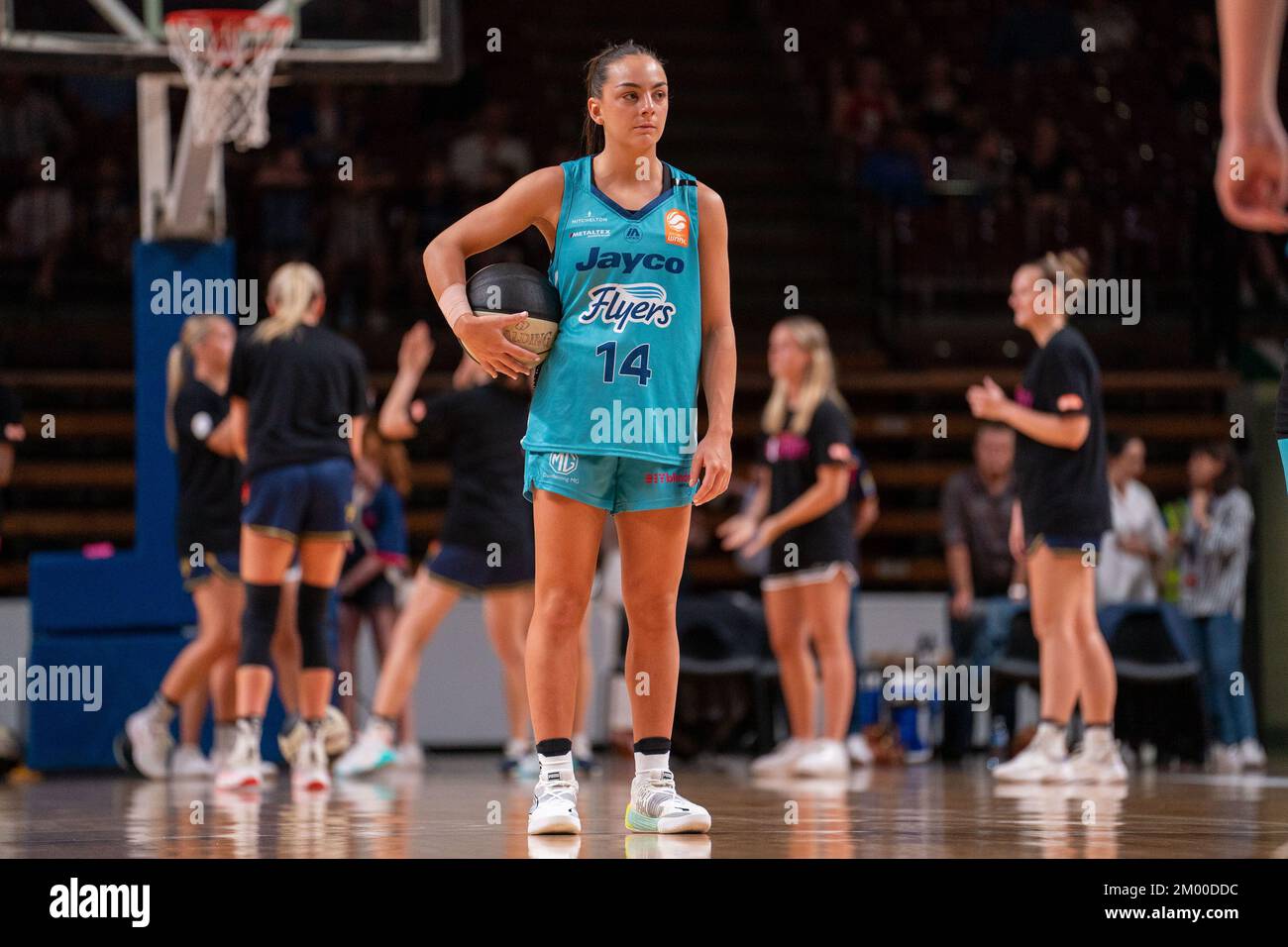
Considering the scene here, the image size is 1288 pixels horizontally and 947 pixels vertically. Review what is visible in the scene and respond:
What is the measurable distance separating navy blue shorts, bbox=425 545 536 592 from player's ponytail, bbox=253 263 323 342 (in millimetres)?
1460

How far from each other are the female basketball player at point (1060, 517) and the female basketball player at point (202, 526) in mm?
3263

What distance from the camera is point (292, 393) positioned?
7012 mm

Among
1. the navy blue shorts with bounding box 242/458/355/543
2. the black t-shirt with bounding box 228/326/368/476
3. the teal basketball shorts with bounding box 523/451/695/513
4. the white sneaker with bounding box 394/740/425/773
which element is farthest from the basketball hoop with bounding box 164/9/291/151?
the teal basketball shorts with bounding box 523/451/695/513

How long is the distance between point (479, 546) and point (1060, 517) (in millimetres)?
2562

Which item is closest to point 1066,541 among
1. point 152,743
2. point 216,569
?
point 216,569

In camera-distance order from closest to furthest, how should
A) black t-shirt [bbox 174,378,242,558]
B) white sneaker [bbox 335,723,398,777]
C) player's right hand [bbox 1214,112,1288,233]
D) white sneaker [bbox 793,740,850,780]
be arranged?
1. player's right hand [bbox 1214,112,1288,233]
2. white sneaker [bbox 335,723,398,777]
3. black t-shirt [bbox 174,378,242,558]
4. white sneaker [bbox 793,740,850,780]

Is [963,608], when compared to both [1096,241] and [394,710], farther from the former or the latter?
[1096,241]

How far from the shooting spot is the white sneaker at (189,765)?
26.5 ft

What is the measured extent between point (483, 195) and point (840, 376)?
3.04 m

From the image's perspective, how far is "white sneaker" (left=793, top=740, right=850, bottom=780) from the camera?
8.12 metres

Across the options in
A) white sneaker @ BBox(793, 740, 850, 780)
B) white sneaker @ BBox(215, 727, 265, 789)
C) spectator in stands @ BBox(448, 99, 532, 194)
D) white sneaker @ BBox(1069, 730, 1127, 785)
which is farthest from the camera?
spectator in stands @ BBox(448, 99, 532, 194)

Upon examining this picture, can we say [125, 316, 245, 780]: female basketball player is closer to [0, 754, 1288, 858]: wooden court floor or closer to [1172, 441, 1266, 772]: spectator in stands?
[0, 754, 1288, 858]: wooden court floor

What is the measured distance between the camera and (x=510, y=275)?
449cm
